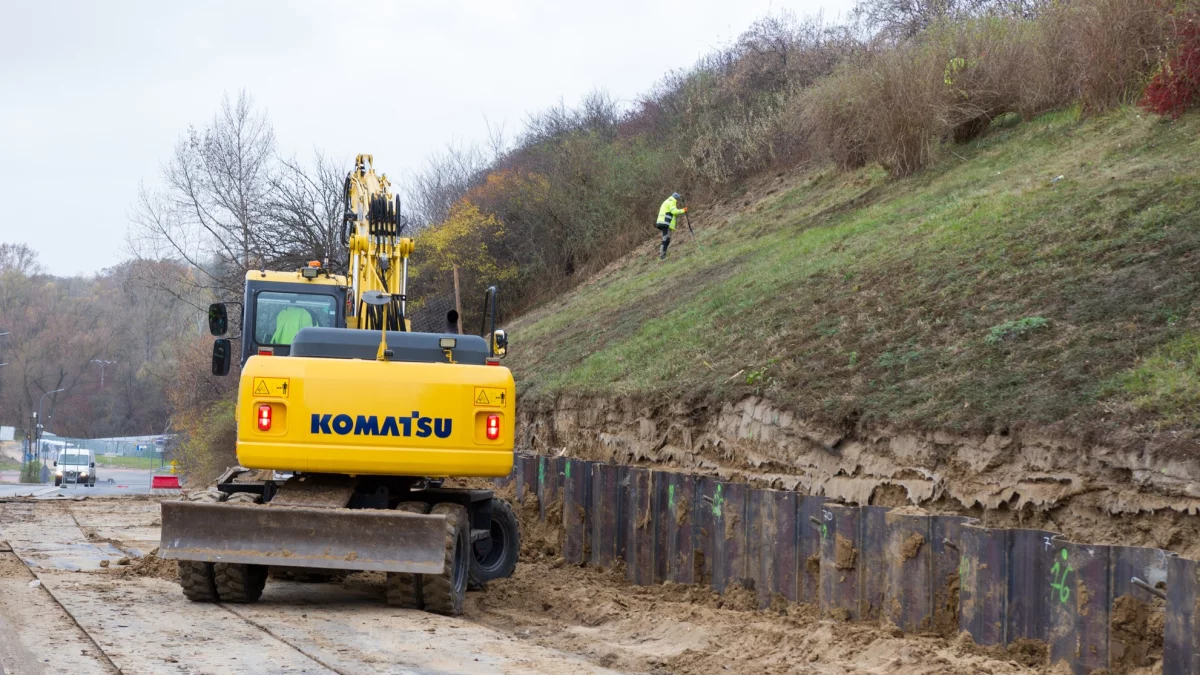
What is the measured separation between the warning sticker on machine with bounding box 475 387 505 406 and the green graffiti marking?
191 inches

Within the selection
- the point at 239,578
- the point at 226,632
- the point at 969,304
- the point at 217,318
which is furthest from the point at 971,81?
the point at 226,632

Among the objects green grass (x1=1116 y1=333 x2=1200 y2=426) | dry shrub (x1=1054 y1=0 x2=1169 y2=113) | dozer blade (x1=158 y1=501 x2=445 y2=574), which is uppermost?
dry shrub (x1=1054 y1=0 x2=1169 y2=113)

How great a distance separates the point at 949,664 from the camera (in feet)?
25.0

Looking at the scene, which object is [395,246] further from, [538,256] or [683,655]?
[538,256]

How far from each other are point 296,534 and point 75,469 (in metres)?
55.4

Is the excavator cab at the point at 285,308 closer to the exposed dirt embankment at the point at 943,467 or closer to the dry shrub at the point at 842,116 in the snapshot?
the exposed dirt embankment at the point at 943,467

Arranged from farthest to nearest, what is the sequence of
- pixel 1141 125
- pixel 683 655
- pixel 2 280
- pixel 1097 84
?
pixel 2 280, pixel 1097 84, pixel 1141 125, pixel 683 655

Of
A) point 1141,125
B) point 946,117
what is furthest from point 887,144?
point 1141,125

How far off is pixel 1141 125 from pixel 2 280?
109951 mm

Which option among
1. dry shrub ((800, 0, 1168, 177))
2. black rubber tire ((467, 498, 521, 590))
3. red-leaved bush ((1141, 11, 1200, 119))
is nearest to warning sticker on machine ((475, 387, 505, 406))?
black rubber tire ((467, 498, 521, 590))

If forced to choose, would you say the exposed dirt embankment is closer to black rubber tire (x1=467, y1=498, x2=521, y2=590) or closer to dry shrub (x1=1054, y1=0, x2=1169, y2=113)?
black rubber tire (x1=467, y1=498, x2=521, y2=590)

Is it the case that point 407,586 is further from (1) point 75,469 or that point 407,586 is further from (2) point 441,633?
(1) point 75,469

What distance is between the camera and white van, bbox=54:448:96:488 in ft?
178

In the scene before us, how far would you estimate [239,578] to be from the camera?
10.1 meters
